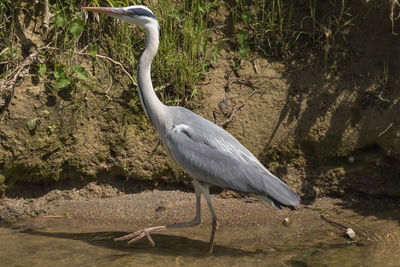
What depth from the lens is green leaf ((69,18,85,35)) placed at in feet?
14.1

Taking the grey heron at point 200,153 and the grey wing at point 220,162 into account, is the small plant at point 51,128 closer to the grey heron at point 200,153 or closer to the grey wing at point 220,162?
the grey heron at point 200,153

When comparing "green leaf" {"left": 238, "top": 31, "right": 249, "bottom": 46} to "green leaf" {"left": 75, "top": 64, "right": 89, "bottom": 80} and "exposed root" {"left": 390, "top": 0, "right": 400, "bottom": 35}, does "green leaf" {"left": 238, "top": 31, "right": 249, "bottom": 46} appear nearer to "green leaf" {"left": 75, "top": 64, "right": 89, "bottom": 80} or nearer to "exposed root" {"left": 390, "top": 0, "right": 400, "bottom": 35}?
"exposed root" {"left": 390, "top": 0, "right": 400, "bottom": 35}

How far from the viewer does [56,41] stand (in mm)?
4406

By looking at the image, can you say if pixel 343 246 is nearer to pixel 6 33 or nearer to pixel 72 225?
pixel 72 225

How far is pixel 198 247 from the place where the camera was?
381 centimetres

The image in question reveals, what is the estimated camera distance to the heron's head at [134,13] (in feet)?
12.7

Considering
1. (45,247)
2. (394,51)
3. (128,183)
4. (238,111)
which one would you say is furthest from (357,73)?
(45,247)

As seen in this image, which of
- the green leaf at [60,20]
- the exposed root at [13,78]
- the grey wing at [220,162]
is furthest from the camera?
the green leaf at [60,20]

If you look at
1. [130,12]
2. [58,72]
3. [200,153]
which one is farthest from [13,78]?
[200,153]

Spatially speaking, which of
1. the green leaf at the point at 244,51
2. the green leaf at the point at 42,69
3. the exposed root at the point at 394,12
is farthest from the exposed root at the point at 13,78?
the exposed root at the point at 394,12

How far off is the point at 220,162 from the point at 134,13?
1.25 metres

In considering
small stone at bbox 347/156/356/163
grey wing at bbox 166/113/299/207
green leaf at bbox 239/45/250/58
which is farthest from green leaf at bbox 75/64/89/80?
small stone at bbox 347/156/356/163

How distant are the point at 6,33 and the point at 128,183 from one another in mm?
1583

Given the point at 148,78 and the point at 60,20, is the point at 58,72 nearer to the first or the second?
the point at 60,20
